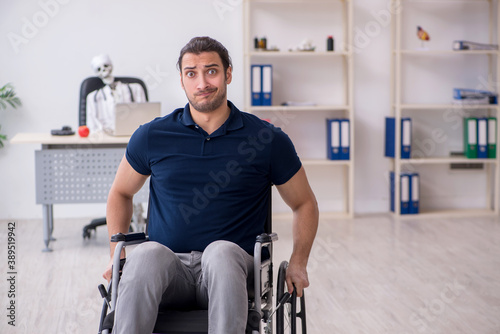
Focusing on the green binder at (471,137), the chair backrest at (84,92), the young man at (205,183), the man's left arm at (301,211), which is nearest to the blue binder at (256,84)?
the chair backrest at (84,92)

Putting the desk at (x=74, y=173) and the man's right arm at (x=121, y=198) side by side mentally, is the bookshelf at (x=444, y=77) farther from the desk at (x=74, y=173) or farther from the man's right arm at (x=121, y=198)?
the man's right arm at (x=121, y=198)

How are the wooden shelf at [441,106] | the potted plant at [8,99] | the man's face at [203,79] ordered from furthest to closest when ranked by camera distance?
the wooden shelf at [441,106], the potted plant at [8,99], the man's face at [203,79]

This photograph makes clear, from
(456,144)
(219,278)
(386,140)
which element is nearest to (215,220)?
(219,278)

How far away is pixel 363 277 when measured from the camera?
3.71 m

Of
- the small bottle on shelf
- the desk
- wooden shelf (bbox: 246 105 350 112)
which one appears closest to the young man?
the desk

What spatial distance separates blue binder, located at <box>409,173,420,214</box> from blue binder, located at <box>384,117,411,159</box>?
0.17 meters

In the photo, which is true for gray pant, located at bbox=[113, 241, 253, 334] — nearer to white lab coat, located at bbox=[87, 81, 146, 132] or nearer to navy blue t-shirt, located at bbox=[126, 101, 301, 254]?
navy blue t-shirt, located at bbox=[126, 101, 301, 254]

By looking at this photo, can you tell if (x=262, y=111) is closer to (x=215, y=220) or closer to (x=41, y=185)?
(x=41, y=185)

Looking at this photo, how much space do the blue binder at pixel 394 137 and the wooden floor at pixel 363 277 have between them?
0.56m

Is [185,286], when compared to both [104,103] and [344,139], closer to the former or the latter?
[104,103]

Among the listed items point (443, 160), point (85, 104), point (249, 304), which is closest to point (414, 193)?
point (443, 160)

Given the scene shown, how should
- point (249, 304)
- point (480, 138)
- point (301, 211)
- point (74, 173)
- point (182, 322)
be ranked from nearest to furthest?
point (182, 322) < point (249, 304) < point (301, 211) < point (74, 173) < point (480, 138)

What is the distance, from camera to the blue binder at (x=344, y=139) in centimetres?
531

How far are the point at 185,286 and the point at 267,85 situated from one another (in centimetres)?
347
